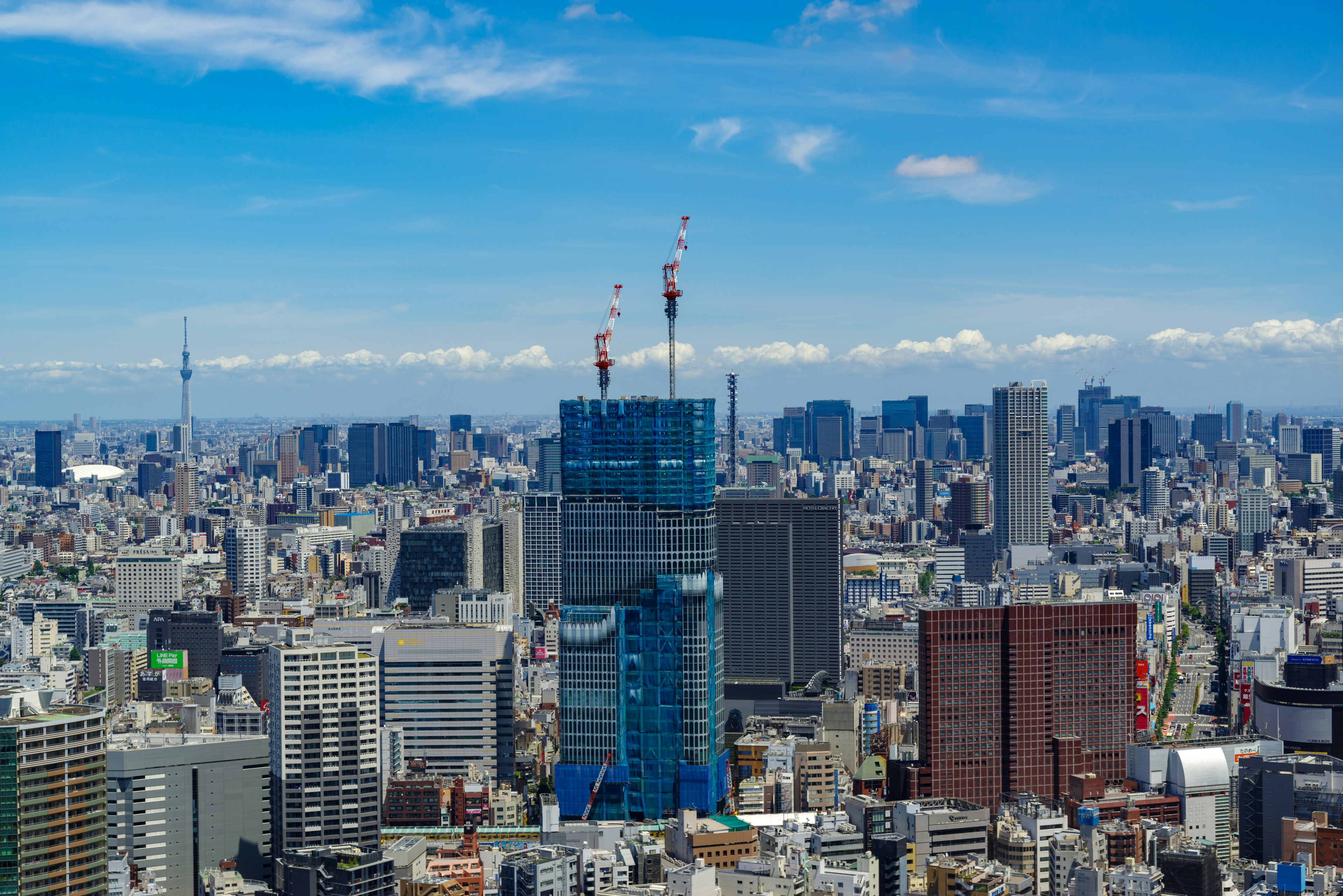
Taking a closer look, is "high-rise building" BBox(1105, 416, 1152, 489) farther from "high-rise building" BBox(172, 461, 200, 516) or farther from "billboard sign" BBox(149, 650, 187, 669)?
"billboard sign" BBox(149, 650, 187, 669)

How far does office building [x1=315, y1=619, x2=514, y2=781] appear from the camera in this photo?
110ft

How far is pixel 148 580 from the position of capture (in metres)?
59.7

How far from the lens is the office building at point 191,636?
149ft

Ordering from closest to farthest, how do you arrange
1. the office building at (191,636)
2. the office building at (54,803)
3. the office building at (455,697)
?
the office building at (54,803)
the office building at (455,697)
the office building at (191,636)

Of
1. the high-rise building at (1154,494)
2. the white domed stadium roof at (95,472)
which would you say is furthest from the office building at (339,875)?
the white domed stadium roof at (95,472)

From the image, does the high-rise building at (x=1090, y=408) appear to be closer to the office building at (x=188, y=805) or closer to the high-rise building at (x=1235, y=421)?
the high-rise building at (x=1235, y=421)

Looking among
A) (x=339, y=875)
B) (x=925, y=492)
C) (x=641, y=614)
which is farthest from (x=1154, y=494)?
(x=339, y=875)

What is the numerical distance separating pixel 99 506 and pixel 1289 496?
2566 inches

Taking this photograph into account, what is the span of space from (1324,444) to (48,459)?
3097 inches

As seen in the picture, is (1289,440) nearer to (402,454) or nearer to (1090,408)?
(1090,408)

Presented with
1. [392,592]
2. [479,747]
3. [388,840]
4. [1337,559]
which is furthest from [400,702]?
[1337,559]

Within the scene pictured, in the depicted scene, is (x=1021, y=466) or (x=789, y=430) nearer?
(x=1021, y=466)

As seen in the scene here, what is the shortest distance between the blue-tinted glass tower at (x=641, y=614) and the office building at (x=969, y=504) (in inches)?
2062

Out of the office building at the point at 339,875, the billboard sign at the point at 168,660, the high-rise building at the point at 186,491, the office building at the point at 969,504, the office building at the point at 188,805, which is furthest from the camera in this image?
the high-rise building at the point at 186,491
